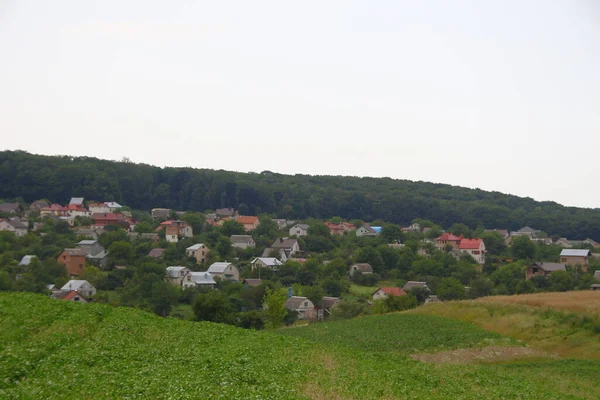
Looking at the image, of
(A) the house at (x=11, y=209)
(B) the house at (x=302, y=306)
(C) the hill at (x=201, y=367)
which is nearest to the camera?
(C) the hill at (x=201, y=367)

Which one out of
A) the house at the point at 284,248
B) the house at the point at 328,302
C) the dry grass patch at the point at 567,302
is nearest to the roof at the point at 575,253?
the house at the point at 284,248

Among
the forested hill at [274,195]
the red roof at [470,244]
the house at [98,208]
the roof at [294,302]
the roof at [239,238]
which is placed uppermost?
the forested hill at [274,195]

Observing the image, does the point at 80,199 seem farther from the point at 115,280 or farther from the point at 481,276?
the point at 481,276

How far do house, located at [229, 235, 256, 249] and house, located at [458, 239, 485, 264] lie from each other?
29.1 metres

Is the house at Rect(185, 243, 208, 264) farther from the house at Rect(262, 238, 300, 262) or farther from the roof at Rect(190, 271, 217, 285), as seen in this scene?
the roof at Rect(190, 271, 217, 285)

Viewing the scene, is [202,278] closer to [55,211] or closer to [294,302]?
[294,302]

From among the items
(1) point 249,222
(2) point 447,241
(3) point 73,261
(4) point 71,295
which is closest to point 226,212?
(1) point 249,222

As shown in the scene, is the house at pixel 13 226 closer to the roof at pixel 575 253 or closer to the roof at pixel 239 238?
the roof at pixel 239 238

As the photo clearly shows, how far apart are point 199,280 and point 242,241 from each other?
89.3ft

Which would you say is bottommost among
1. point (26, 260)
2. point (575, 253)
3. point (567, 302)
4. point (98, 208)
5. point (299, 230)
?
point (26, 260)

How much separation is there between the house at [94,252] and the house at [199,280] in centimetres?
1219

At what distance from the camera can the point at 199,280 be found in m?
64.9

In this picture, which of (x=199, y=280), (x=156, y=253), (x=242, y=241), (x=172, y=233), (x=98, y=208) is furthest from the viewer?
(x=98, y=208)

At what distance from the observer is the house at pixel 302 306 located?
55.0 metres
